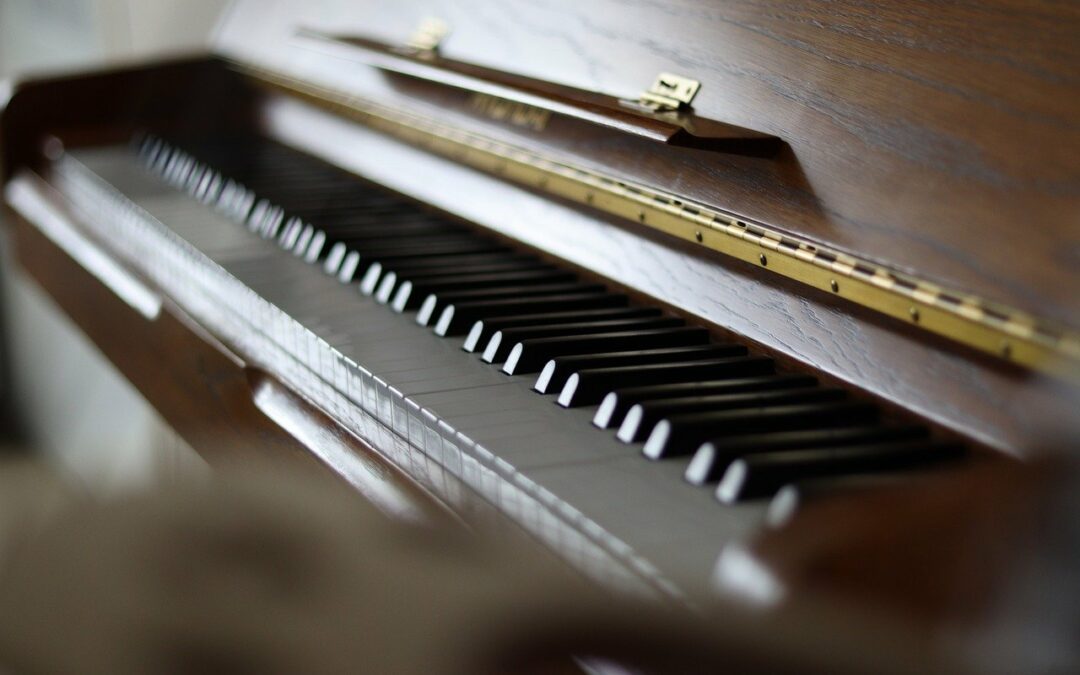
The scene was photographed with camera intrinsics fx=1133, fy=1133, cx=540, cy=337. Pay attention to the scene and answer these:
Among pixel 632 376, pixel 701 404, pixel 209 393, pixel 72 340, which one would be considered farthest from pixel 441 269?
pixel 72 340

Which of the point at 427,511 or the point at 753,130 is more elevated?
the point at 753,130

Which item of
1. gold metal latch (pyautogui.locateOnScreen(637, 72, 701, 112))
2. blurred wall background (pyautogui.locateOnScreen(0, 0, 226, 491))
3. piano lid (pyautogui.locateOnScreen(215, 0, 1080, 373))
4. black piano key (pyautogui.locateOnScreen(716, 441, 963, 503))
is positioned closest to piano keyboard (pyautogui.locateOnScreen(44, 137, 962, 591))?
black piano key (pyautogui.locateOnScreen(716, 441, 963, 503))

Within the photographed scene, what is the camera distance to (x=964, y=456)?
3.10 feet

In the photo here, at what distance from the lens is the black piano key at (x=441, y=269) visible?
1493mm

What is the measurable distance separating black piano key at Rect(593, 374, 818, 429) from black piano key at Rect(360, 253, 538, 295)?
49cm

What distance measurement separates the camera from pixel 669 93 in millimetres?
1410

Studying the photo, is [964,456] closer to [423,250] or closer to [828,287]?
[828,287]

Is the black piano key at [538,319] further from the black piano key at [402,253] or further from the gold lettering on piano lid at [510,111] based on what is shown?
the gold lettering on piano lid at [510,111]

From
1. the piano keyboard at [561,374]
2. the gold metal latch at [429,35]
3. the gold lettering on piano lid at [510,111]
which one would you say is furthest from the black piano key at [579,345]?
the gold metal latch at [429,35]

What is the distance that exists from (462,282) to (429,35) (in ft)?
2.19

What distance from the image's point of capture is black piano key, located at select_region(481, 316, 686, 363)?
4.13 feet

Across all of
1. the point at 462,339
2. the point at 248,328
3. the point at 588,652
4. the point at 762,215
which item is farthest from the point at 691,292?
the point at 588,652

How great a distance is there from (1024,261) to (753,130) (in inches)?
15.5

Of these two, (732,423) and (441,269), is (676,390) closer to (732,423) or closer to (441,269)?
(732,423)
